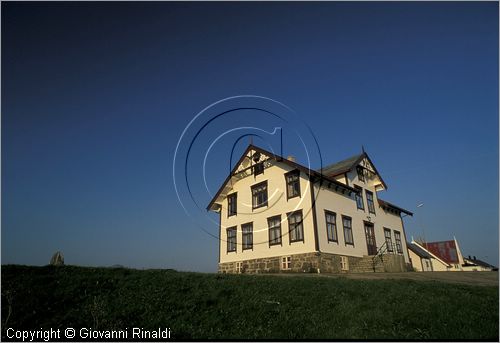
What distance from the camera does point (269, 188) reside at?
30.4 meters

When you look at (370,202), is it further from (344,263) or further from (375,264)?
(344,263)

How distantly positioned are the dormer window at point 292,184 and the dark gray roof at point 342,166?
5161 mm

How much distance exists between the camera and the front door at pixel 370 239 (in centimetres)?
3148

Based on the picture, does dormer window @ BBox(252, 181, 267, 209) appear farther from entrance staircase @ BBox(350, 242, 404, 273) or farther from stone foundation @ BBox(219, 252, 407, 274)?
entrance staircase @ BBox(350, 242, 404, 273)

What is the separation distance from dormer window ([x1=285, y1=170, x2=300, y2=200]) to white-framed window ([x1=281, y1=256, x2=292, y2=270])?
5.19 metres

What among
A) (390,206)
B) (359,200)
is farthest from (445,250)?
(359,200)

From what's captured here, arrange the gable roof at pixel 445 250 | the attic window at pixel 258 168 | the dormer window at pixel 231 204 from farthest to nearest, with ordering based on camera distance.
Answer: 1. the gable roof at pixel 445 250
2. the dormer window at pixel 231 204
3. the attic window at pixel 258 168

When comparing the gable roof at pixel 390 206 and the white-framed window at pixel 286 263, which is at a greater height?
the gable roof at pixel 390 206

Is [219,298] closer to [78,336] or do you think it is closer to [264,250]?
[78,336]

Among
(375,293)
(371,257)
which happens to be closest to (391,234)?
(371,257)

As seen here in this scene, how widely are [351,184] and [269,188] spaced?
8.42 metres

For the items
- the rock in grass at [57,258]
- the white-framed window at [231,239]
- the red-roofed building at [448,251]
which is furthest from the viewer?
the red-roofed building at [448,251]

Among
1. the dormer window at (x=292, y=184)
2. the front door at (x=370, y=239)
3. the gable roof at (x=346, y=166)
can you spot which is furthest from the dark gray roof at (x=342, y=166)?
the front door at (x=370, y=239)

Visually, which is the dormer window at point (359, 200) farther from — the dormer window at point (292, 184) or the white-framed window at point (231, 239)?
the white-framed window at point (231, 239)
